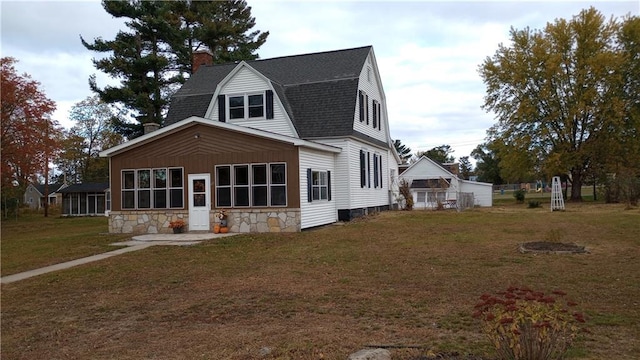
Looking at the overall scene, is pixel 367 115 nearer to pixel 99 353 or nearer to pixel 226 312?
pixel 226 312

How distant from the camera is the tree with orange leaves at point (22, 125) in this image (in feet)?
86.5

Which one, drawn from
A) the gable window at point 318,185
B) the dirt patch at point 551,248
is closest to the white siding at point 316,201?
the gable window at point 318,185

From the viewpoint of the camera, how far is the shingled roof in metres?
20.7

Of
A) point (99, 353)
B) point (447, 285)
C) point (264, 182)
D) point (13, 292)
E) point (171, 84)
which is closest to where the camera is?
point (99, 353)

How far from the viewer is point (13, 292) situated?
8969 mm

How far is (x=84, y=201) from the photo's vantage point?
40625 millimetres

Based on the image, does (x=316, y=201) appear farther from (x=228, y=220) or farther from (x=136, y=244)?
(x=136, y=244)

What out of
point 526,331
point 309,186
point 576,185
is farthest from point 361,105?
point 576,185

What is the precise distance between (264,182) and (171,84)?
19804 mm

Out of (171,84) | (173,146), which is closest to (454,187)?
(171,84)

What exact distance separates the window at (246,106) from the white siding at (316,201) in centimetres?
356

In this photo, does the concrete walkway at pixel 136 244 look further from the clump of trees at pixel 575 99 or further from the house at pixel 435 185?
the clump of trees at pixel 575 99

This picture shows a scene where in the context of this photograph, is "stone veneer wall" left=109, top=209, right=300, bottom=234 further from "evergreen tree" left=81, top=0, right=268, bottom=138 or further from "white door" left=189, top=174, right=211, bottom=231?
"evergreen tree" left=81, top=0, right=268, bottom=138

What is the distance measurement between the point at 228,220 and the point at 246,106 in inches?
223
